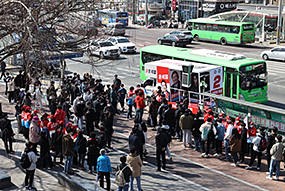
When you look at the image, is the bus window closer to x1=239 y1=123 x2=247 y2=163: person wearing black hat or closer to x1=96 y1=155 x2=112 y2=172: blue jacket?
x1=239 y1=123 x2=247 y2=163: person wearing black hat

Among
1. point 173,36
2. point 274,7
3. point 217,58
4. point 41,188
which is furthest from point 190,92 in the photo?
point 274,7

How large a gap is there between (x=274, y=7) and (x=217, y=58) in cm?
3881

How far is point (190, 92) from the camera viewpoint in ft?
Result: 62.1

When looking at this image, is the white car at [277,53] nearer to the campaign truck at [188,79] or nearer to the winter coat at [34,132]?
the campaign truck at [188,79]

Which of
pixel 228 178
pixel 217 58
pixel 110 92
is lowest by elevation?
pixel 228 178

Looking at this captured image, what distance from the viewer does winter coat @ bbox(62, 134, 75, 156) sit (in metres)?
12.4

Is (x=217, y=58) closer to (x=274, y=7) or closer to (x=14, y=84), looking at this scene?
(x=14, y=84)

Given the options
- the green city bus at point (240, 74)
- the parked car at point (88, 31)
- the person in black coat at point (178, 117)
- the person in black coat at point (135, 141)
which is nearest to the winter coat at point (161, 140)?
the person in black coat at point (135, 141)

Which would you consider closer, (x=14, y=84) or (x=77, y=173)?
(x=77, y=173)

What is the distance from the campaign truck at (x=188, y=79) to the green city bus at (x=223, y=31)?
23.1 meters

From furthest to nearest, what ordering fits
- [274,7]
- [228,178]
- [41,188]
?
[274,7] → [228,178] → [41,188]

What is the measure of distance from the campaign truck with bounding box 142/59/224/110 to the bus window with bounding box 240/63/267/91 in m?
1.10

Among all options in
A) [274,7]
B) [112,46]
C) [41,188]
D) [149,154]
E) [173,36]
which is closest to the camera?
[41,188]

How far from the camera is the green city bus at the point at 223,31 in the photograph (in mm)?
41594
